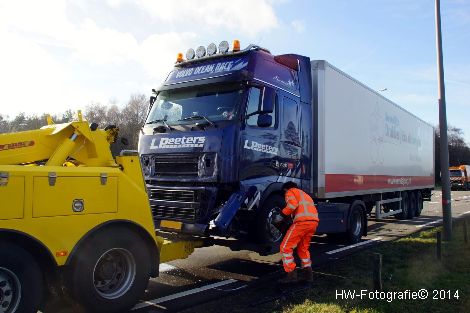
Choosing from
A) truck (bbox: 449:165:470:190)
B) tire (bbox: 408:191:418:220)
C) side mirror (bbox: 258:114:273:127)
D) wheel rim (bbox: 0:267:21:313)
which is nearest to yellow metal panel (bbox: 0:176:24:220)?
wheel rim (bbox: 0:267:21:313)

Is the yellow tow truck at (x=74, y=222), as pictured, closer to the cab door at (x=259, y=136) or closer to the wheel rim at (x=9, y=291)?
the wheel rim at (x=9, y=291)

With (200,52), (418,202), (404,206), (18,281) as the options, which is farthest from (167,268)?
(418,202)

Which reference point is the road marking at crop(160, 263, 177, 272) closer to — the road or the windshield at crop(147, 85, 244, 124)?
the road

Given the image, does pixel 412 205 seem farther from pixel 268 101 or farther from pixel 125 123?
pixel 125 123

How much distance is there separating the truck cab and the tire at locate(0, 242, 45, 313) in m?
2.47

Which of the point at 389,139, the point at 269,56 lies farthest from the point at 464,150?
the point at 269,56

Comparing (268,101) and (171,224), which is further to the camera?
(268,101)

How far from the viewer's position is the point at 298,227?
6.33 metres

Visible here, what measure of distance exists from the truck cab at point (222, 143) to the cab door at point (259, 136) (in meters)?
0.02

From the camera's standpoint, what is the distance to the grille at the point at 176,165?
6.72 metres

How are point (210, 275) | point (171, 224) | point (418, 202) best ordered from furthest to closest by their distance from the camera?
1. point (418, 202)
2. point (210, 275)
3. point (171, 224)

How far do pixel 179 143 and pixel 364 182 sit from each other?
5885mm

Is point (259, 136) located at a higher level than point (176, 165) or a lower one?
higher

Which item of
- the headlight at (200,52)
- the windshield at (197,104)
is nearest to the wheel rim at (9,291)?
the windshield at (197,104)
